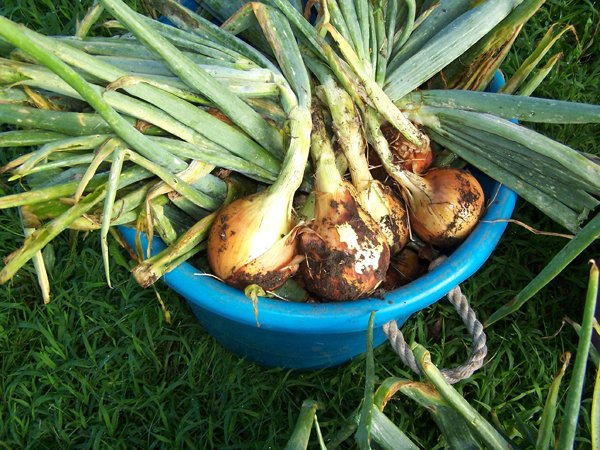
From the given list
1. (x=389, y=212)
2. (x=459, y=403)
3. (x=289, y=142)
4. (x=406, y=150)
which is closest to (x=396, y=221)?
(x=389, y=212)

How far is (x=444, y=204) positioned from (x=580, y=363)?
500 millimetres

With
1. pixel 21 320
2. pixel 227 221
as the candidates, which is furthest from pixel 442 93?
pixel 21 320

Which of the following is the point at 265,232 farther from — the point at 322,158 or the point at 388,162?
the point at 388,162

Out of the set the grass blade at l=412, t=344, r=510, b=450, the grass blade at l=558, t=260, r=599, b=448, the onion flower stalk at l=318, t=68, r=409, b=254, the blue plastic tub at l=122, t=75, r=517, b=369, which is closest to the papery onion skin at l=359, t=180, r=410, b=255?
the onion flower stalk at l=318, t=68, r=409, b=254

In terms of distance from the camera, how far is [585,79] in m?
1.88

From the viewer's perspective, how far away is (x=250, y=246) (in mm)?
1095

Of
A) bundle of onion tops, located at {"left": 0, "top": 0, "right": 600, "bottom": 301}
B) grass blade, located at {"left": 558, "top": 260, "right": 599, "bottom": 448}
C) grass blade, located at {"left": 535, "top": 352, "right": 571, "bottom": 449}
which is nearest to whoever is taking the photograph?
grass blade, located at {"left": 558, "top": 260, "right": 599, "bottom": 448}

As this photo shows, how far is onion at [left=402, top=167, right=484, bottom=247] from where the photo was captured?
3.93ft

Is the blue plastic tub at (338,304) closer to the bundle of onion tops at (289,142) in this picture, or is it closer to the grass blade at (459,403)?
the bundle of onion tops at (289,142)

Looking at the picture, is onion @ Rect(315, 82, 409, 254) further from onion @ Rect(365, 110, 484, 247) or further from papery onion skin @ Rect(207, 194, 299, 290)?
papery onion skin @ Rect(207, 194, 299, 290)

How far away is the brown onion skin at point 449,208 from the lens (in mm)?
1196

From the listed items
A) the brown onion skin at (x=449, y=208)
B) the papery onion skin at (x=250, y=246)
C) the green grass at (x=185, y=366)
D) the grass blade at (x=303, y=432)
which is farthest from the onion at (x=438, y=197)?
the grass blade at (x=303, y=432)

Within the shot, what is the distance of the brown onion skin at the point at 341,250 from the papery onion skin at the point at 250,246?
4cm

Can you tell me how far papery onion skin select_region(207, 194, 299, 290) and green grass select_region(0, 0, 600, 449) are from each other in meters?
0.45
